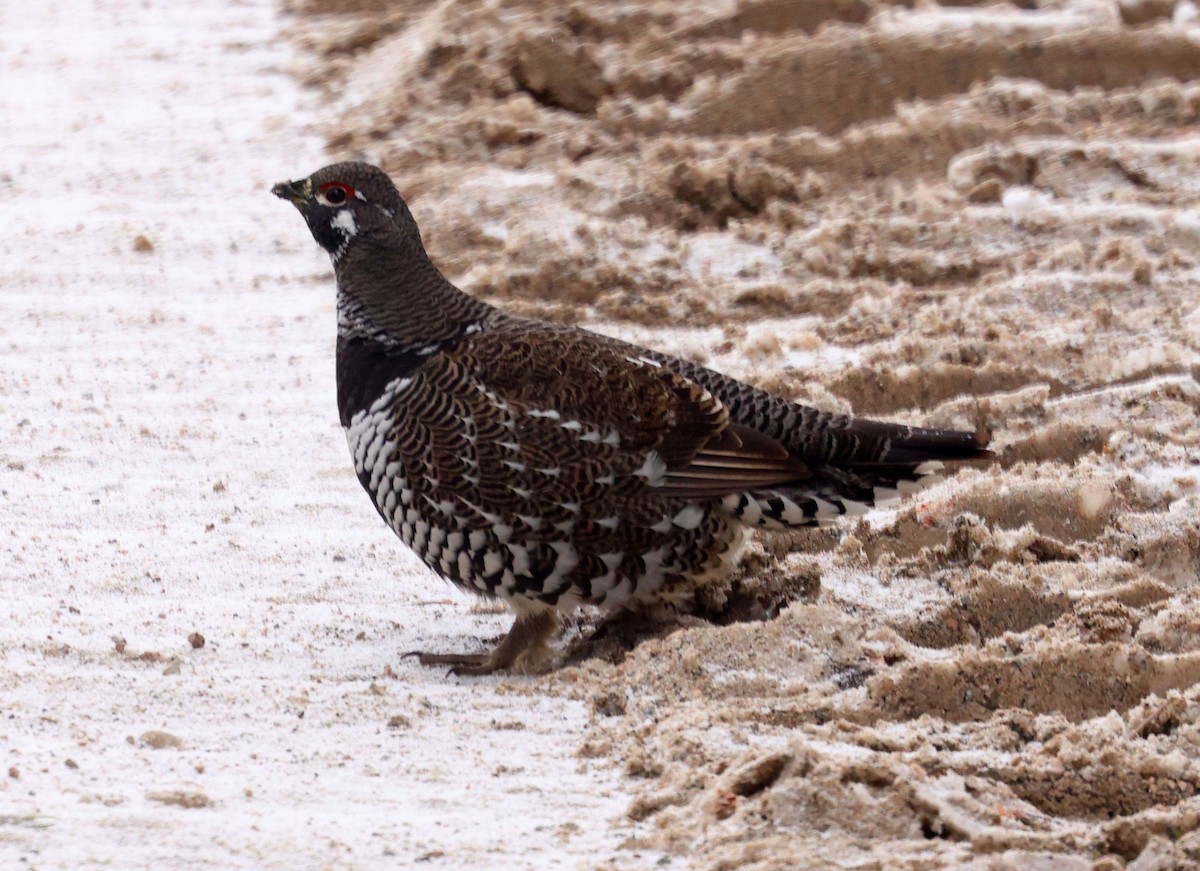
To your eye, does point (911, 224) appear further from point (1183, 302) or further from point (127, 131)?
point (127, 131)

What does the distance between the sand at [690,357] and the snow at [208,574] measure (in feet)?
0.06

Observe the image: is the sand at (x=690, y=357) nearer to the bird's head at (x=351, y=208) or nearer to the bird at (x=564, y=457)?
the bird at (x=564, y=457)

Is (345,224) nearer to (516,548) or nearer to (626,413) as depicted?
(626,413)

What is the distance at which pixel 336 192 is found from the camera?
5465mm

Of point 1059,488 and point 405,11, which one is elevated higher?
point 405,11

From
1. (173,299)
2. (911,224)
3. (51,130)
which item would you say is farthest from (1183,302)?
(51,130)

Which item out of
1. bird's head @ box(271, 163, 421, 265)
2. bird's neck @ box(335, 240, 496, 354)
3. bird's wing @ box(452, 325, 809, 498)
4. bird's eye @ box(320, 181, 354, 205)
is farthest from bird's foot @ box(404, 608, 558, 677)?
bird's eye @ box(320, 181, 354, 205)

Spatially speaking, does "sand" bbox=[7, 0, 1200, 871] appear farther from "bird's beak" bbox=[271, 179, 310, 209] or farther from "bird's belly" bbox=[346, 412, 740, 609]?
"bird's beak" bbox=[271, 179, 310, 209]

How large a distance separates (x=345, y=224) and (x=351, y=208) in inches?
2.0

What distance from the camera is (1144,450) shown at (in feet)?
19.5

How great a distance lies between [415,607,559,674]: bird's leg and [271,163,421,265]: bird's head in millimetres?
1200

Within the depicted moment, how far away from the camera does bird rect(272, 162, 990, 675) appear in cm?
491

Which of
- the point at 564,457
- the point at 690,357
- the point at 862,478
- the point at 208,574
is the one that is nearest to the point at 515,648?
the point at 564,457

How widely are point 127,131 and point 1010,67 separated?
4867 millimetres
